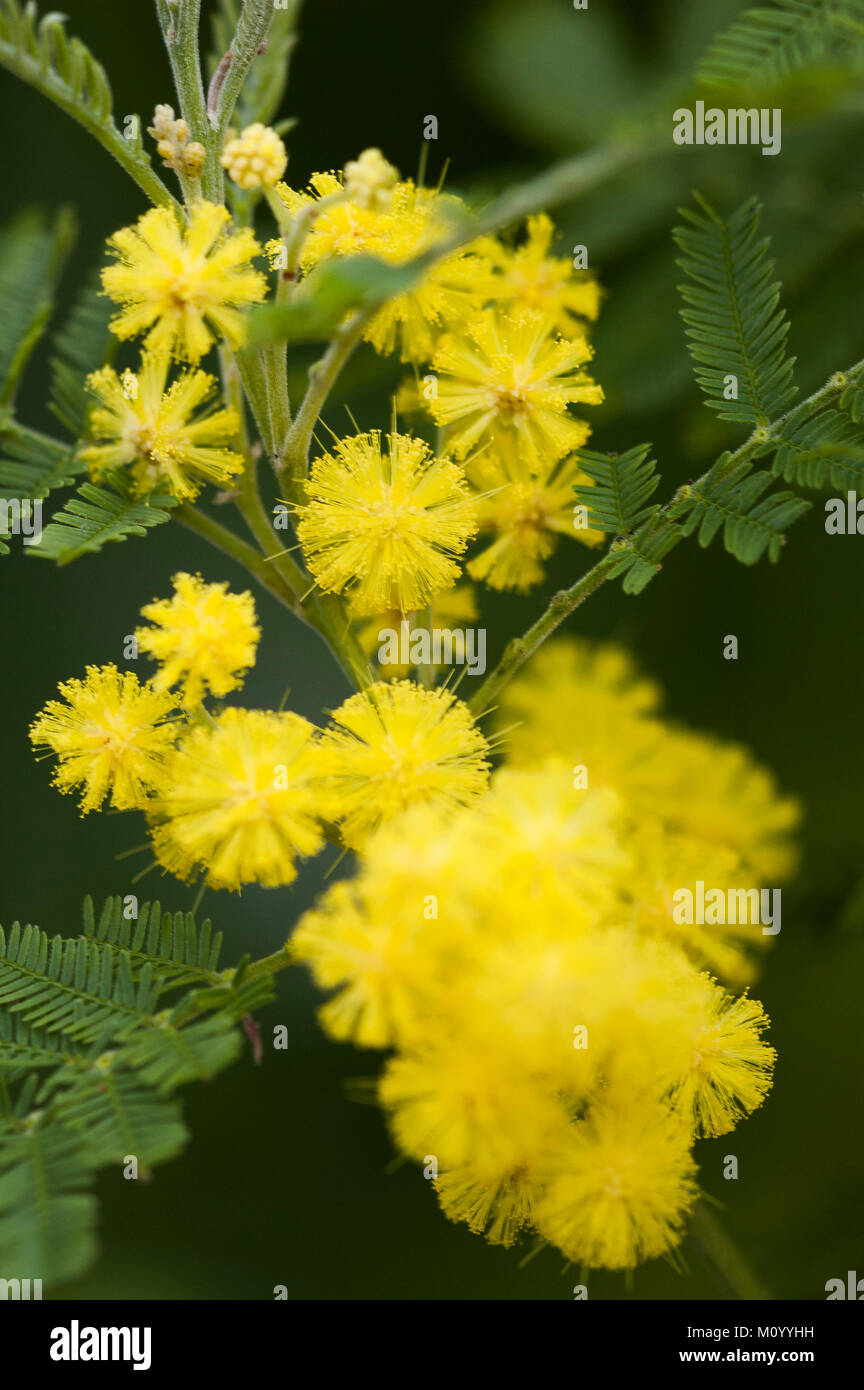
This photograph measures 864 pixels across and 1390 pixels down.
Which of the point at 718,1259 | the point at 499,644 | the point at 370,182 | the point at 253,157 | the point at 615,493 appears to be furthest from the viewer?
the point at 499,644

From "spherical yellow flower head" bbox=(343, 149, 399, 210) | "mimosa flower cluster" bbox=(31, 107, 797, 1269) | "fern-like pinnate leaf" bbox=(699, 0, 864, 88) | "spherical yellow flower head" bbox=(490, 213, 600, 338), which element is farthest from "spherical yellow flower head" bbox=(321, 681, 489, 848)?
"fern-like pinnate leaf" bbox=(699, 0, 864, 88)

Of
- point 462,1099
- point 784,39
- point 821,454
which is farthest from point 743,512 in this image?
point 462,1099

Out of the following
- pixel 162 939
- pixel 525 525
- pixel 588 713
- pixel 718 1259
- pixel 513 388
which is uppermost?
pixel 513 388

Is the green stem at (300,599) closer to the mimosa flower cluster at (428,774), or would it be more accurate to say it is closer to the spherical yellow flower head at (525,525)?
the mimosa flower cluster at (428,774)

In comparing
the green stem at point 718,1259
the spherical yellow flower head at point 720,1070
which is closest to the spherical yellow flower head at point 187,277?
the spherical yellow flower head at point 720,1070

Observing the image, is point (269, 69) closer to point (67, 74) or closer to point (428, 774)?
point (67, 74)

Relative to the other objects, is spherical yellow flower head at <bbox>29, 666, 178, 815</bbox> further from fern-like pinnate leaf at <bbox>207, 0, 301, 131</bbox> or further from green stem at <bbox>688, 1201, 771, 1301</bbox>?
green stem at <bbox>688, 1201, 771, 1301</bbox>
